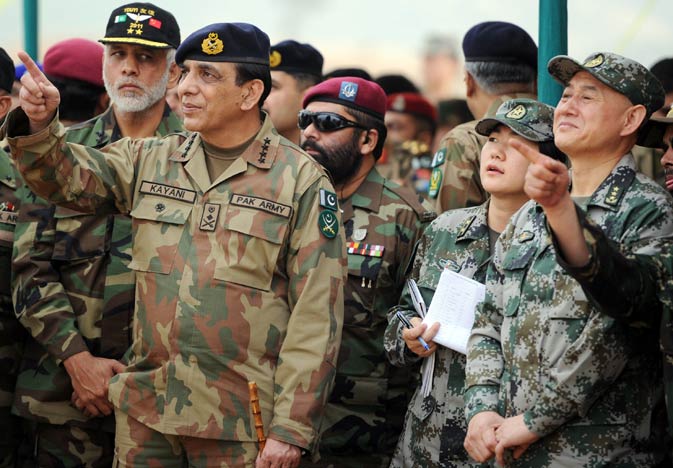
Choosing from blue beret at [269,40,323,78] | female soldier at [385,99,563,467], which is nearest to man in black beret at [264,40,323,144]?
blue beret at [269,40,323,78]

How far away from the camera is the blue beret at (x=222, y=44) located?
4.47 metres

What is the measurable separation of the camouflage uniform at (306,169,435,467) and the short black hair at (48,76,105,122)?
183cm

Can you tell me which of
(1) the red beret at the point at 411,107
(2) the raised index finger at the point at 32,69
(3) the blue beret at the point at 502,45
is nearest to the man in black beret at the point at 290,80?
(3) the blue beret at the point at 502,45

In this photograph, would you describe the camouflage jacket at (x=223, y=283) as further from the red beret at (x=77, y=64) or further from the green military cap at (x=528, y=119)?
the red beret at (x=77, y=64)

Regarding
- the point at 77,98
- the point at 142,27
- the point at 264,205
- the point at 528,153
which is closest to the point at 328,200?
the point at 264,205

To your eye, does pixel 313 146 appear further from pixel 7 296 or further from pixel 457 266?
pixel 7 296

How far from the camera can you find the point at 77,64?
20.4 ft

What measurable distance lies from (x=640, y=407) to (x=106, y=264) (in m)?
2.64

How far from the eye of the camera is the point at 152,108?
566 cm

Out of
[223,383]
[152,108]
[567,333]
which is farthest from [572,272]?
[152,108]

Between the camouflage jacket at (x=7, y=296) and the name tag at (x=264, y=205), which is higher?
the name tag at (x=264, y=205)

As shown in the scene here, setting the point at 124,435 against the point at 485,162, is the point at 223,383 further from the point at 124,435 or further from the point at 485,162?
the point at 485,162

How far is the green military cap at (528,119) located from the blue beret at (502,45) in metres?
1.35

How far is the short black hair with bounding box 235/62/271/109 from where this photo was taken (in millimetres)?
4520
